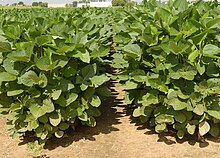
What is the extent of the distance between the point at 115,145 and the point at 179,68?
1.23 meters

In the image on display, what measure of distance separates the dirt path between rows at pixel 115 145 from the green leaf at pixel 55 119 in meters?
0.41

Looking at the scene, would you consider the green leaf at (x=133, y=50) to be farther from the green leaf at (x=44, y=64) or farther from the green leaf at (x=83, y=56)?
the green leaf at (x=44, y=64)

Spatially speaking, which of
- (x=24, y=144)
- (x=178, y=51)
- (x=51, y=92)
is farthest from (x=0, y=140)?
(x=178, y=51)

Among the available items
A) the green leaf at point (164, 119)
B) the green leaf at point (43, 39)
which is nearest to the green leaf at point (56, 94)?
the green leaf at point (43, 39)

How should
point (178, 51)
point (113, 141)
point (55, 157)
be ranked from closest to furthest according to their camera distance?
point (178, 51), point (55, 157), point (113, 141)

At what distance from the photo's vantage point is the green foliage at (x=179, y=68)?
3.56m

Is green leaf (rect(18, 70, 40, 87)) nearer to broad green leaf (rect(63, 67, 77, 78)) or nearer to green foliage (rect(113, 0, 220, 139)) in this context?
broad green leaf (rect(63, 67, 77, 78))

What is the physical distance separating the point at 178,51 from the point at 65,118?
59.1 inches

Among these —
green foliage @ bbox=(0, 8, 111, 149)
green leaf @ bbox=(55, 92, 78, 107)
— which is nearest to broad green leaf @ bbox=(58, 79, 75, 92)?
green foliage @ bbox=(0, 8, 111, 149)

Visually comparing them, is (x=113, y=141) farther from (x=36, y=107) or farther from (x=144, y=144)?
(x=36, y=107)

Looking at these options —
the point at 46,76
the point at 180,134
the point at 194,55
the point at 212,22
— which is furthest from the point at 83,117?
the point at 212,22

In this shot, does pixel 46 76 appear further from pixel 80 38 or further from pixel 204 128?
pixel 204 128

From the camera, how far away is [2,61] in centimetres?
374

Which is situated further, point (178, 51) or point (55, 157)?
point (55, 157)
